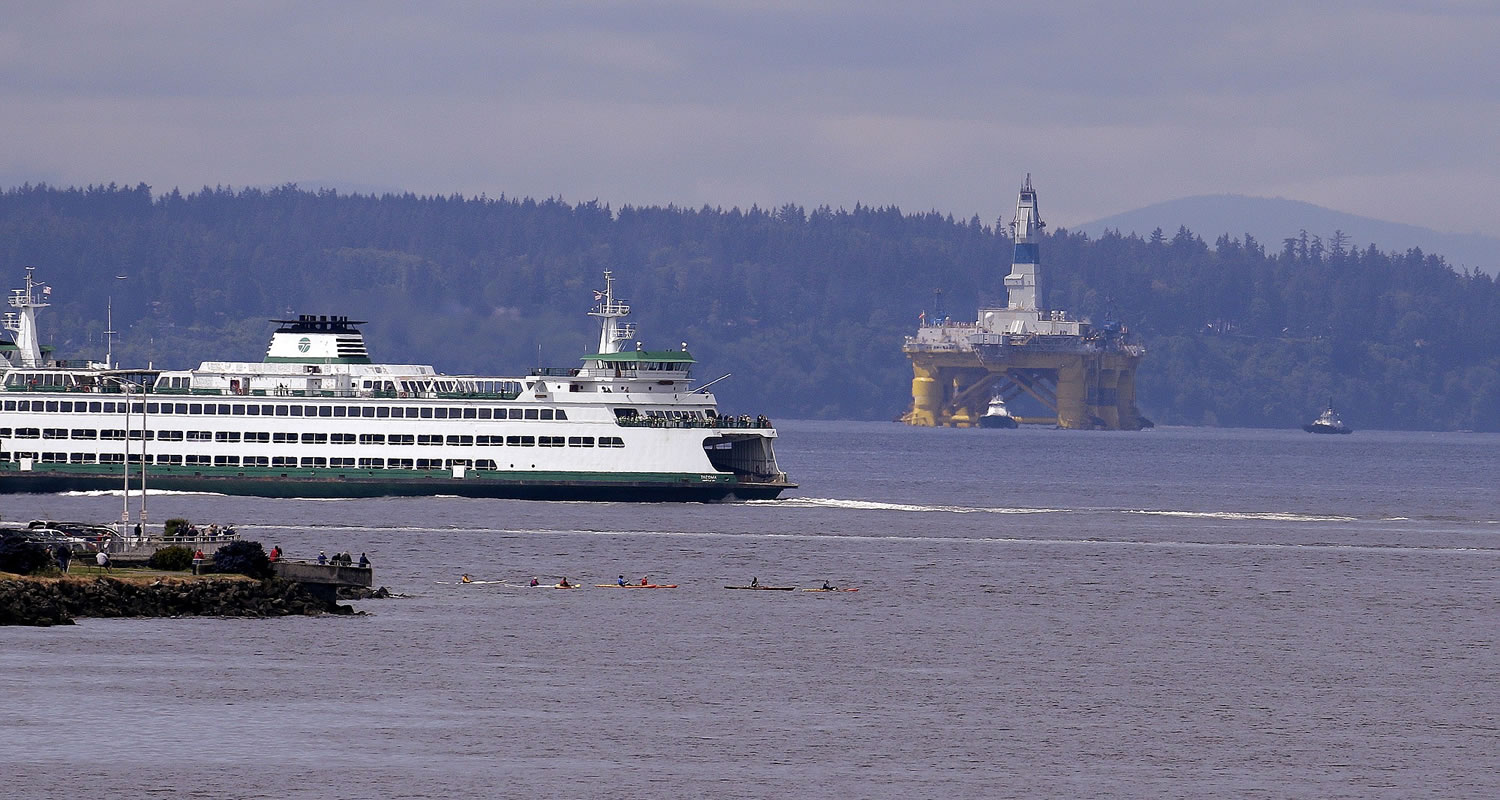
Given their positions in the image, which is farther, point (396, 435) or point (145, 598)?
point (396, 435)

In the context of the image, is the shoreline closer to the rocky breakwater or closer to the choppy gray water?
the rocky breakwater

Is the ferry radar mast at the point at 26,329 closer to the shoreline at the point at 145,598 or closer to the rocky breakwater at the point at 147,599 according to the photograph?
the shoreline at the point at 145,598

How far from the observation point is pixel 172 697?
5206 centimetres

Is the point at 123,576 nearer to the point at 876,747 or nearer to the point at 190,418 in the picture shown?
the point at 876,747

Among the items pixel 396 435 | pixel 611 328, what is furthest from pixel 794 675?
pixel 611 328

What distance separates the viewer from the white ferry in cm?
10831

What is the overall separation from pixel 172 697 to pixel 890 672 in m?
18.0

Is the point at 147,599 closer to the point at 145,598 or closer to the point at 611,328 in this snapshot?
the point at 145,598

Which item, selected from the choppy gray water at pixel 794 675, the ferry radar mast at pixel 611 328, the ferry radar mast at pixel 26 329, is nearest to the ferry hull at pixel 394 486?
the ferry radar mast at pixel 611 328

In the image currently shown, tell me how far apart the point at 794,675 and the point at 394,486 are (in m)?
55.6

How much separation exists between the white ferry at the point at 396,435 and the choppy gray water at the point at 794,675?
31.7ft

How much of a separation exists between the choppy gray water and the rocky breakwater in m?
0.85

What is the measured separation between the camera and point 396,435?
11019 cm

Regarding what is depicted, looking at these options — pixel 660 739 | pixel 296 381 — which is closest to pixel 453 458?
pixel 296 381
